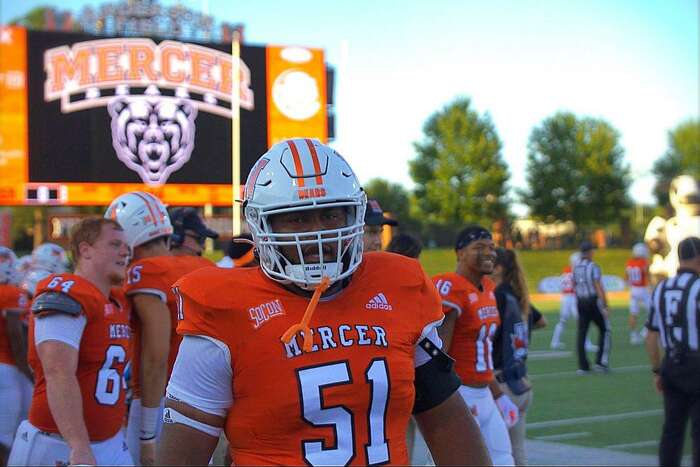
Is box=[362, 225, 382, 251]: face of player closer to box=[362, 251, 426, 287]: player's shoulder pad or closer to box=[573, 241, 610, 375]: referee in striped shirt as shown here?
box=[362, 251, 426, 287]: player's shoulder pad

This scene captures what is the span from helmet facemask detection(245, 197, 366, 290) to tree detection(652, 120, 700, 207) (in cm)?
6218

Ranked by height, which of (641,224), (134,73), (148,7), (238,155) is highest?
(148,7)

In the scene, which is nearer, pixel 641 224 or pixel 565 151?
pixel 565 151

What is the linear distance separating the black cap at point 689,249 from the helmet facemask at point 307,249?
4.62m

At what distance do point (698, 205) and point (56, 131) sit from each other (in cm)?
1279

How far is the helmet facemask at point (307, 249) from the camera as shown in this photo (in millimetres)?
2367

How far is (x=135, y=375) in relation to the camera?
4891 millimetres

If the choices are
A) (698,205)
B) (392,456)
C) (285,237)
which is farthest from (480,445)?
(698,205)

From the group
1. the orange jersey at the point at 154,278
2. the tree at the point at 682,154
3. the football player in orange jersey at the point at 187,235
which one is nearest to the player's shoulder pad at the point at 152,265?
the orange jersey at the point at 154,278

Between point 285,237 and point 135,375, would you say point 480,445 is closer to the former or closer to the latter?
point 285,237

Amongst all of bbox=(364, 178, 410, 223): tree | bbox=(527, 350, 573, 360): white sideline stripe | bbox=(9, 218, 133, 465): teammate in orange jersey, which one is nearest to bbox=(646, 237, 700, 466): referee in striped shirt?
bbox=(9, 218, 133, 465): teammate in orange jersey

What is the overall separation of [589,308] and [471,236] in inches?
319

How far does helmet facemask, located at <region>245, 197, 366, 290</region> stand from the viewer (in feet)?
7.77

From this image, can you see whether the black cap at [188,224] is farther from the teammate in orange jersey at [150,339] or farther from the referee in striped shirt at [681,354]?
the referee in striped shirt at [681,354]
